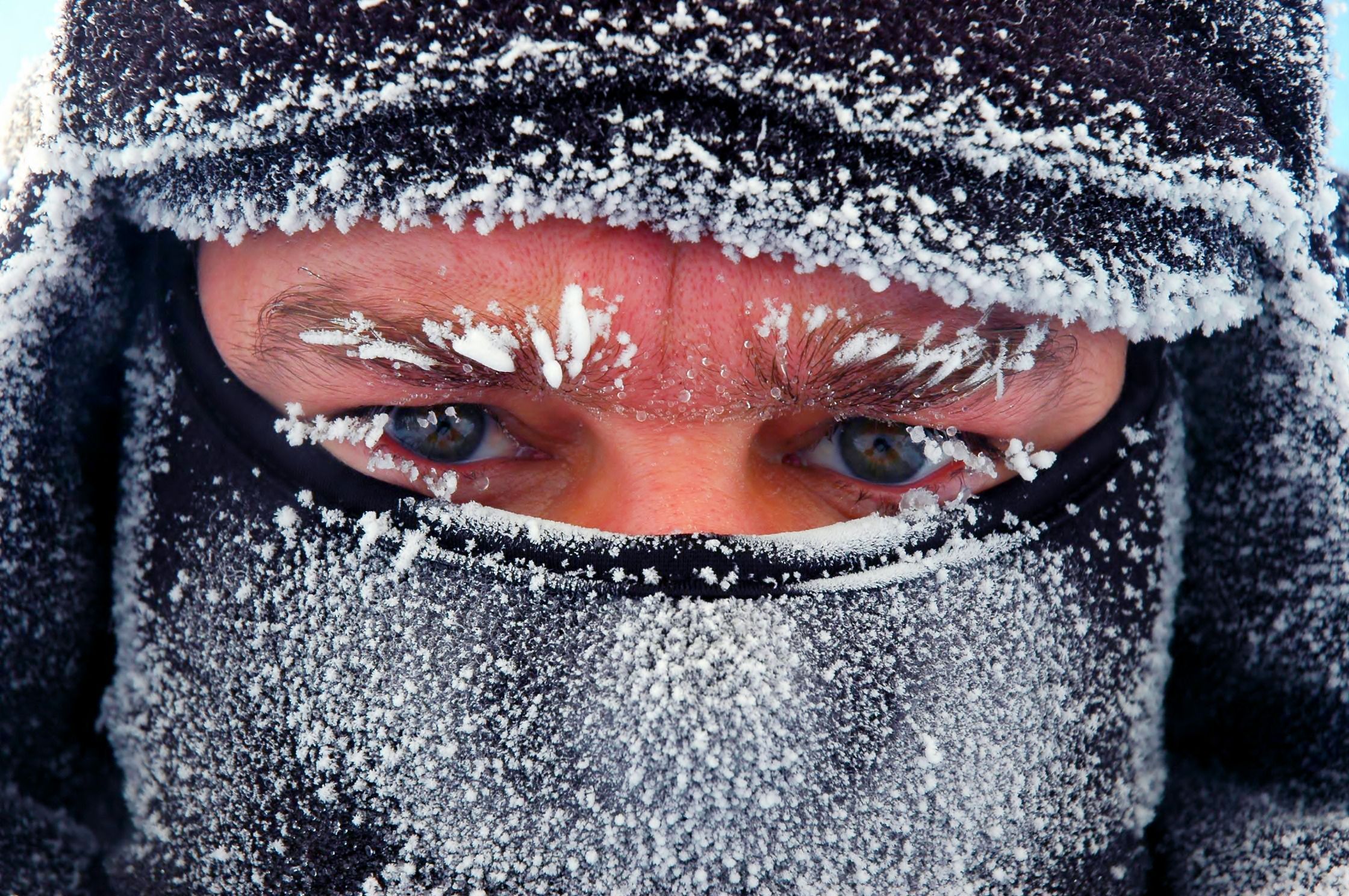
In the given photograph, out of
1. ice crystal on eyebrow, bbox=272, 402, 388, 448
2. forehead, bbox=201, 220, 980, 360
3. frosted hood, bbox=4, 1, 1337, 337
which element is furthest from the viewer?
ice crystal on eyebrow, bbox=272, 402, 388, 448

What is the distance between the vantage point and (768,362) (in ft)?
3.60

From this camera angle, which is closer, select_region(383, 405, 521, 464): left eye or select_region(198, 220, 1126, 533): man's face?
select_region(198, 220, 1126, 533): man's face

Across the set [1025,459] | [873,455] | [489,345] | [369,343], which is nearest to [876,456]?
[873,455]

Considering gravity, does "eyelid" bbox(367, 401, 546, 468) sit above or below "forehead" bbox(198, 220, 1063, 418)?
below

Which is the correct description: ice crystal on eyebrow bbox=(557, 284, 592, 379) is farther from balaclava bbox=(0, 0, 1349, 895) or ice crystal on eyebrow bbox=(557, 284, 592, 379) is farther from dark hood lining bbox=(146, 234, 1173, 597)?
dark hood lining bbox=(146, 234, 1173, 597)

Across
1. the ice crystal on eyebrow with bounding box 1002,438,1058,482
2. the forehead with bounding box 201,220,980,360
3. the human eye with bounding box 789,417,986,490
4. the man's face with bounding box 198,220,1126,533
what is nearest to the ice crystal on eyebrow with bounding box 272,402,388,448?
the man's face with bounding box 198,220,1126,533

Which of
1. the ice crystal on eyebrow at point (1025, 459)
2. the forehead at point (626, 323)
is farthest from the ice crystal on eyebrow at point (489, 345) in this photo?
the ice crystal on eyebrow at point (1025, 459)

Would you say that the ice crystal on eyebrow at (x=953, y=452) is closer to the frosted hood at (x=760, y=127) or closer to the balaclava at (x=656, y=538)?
the balaclava at (x=656, y=538)

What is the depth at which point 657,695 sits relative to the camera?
1075mm

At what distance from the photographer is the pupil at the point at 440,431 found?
49.3 inches

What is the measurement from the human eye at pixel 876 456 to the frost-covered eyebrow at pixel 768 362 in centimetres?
11

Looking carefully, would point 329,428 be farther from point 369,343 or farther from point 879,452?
point 879,452

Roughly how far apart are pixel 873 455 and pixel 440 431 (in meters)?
0.55

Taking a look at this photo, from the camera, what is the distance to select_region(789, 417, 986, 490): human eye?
130 cm
